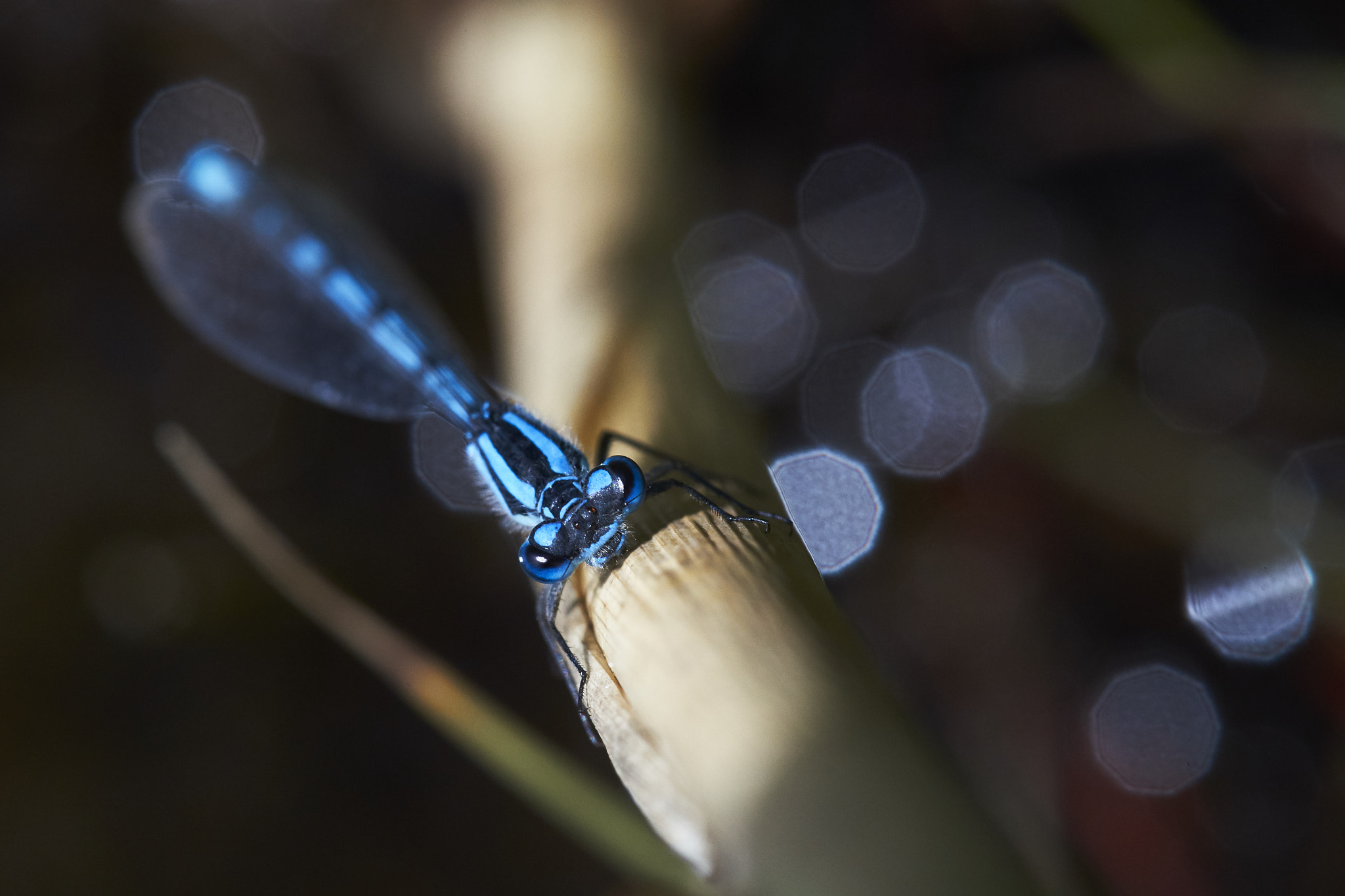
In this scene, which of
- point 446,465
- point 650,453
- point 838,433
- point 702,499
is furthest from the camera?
point 838,433

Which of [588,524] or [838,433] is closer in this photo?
[588,524]

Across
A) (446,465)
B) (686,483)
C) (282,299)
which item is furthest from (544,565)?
(282,299)

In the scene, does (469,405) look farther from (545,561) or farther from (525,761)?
(525,761)

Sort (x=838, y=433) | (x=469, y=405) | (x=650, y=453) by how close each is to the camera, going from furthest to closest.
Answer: (x=838, y=433), (x=469, y=405), (x=650, y=453)

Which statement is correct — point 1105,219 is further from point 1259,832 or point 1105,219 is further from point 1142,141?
point 1259,832

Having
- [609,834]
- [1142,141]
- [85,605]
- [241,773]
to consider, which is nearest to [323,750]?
[241,773]

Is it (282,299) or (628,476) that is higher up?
(282,299)
